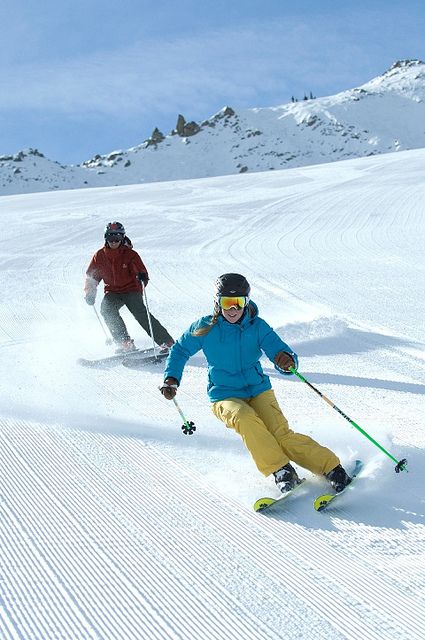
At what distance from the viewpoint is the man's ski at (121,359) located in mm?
6711

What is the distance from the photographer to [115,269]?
24.2 ft

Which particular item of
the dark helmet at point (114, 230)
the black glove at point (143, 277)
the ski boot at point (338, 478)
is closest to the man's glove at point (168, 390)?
the ski boot at point (338, 478)

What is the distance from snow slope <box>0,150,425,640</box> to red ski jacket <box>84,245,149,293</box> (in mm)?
753

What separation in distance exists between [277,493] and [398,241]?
1087 cm

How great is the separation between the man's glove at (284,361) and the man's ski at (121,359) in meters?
2.93

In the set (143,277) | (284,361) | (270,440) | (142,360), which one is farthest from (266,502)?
(143,277)

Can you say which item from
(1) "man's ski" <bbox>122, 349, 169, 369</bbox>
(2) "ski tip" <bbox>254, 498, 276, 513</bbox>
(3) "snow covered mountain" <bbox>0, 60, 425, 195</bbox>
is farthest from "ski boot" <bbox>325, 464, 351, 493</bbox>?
(3) "snow covered mountain" <bbox>0, 60, 425, 195</bbox>

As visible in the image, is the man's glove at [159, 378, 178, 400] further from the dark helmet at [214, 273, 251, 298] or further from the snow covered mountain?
the snow covered mountain

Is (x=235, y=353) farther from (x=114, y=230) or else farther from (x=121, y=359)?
(x=114, y=230)

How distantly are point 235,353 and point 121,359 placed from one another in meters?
3.01

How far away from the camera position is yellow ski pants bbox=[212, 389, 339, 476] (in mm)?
3648

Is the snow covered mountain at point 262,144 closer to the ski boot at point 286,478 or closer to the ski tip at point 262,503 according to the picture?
the ski boot at point 286,478

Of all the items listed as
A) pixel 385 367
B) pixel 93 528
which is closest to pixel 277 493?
pixel 93 528

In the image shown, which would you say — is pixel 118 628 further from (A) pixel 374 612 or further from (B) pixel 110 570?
(A) pixel 374 612
